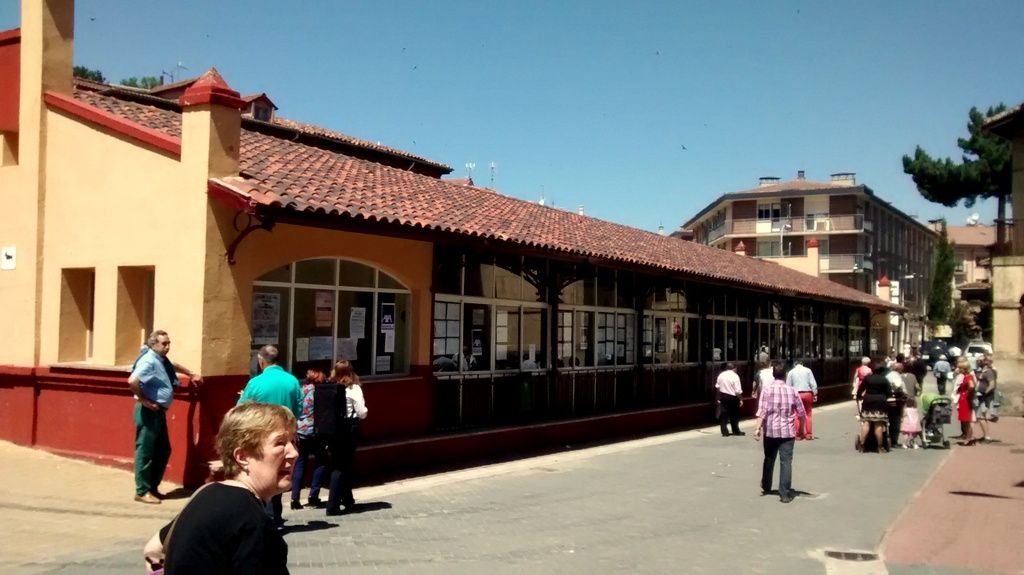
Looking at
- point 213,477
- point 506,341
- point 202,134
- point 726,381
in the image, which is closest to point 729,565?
point 213,477

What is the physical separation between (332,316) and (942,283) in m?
62.6

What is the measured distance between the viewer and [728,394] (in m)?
18.1

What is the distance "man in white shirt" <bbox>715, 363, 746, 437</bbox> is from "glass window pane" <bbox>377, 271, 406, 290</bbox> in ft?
25.9

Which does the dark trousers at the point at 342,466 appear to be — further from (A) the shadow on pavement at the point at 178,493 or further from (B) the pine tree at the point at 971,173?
(B) the pine tree at the point at 971,173

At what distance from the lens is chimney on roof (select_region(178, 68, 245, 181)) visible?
9.96 metres

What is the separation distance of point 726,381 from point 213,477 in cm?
1597

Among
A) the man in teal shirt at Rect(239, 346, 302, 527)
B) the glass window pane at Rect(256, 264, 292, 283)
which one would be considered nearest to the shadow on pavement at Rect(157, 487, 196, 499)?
the man in teal shirt at Rect(239, 346, 302, 527)

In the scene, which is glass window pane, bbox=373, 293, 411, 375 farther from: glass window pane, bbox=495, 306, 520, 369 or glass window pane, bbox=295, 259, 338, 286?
glass window pane, bbox=495, 306, 520, 369

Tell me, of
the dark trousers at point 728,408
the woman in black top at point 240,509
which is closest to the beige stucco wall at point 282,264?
the woman in black top at point 240,509

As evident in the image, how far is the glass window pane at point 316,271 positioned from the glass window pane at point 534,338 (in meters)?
4.87

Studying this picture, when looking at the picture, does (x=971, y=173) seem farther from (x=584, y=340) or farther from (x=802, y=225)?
(x=584, y=340)

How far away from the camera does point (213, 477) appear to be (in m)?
2.94

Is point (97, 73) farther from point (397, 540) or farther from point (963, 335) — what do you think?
point (963, 335)

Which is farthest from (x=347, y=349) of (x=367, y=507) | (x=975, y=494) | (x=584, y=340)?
(x=975, y=494)
